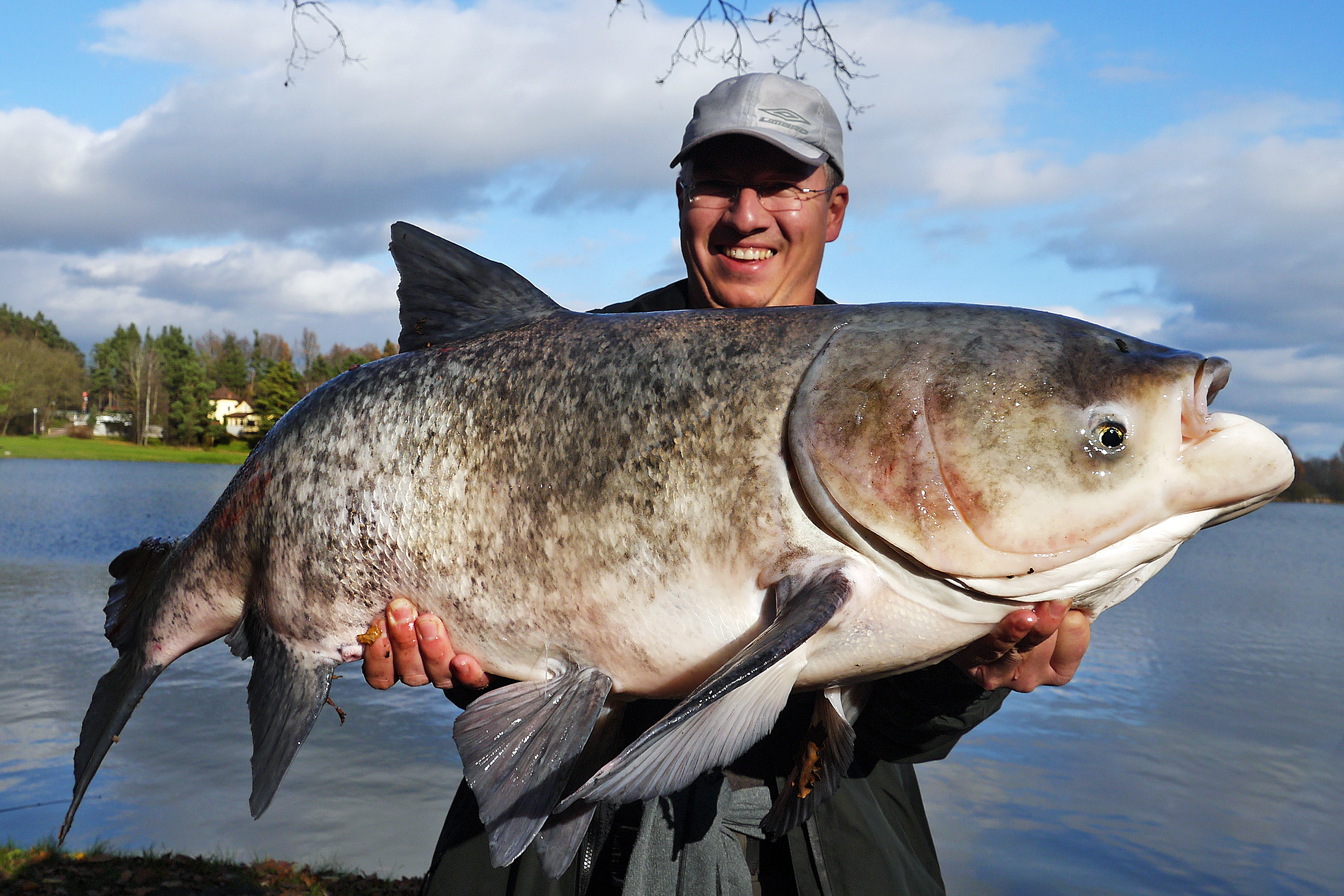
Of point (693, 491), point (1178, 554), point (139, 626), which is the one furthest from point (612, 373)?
point (1178, 554)

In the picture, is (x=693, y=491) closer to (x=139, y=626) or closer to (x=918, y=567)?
(x=918, y=567)

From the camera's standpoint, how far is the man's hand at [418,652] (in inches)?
89.0

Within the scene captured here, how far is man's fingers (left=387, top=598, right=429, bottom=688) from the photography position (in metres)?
2.27

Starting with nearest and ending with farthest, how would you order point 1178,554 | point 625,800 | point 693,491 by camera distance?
point 625,800, point 693,491, point 1178,554

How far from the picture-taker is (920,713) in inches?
93.7

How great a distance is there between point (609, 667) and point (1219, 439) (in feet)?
4.46

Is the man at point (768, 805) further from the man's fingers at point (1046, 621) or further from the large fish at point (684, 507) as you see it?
the large fish at point (684, 507)

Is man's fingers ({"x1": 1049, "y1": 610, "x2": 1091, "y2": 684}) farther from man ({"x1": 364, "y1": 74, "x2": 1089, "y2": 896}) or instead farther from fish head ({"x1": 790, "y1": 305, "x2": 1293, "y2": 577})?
fish head ({"x1": 790, "y1": 305, "x2": 1293, "y2": 577})

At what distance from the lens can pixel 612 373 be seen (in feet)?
6.93

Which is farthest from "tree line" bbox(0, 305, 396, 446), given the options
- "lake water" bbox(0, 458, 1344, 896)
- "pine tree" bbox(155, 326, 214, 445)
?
"lake water" bbox(0, 458, 1344, 896)

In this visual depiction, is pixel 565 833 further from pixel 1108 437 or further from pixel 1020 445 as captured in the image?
pixel 1108 437

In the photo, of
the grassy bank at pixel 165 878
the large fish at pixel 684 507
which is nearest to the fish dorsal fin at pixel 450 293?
the large fish at pixel 684 507

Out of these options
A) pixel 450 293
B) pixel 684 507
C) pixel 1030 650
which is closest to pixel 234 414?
pixel 450 293

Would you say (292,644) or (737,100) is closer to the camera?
(292,644)
